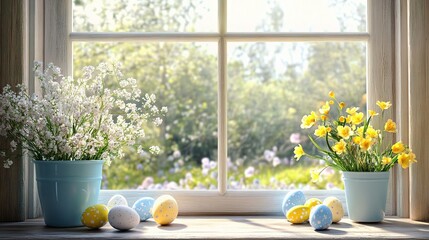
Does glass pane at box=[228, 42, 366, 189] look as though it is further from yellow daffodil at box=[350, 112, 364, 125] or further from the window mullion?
yellow daffodil at box=[350, 112, 364, 125]

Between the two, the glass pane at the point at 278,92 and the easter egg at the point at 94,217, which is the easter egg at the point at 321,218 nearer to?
the easter egg at the point at 94,217

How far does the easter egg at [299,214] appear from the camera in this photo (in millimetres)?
2334

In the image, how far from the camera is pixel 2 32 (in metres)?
2.46

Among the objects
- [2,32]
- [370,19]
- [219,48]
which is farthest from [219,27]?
[2,32]

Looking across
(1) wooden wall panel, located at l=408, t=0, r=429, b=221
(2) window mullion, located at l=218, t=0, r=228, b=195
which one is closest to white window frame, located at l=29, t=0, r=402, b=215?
(2) window mullion, located at l=218, t=0, r=228, b=195

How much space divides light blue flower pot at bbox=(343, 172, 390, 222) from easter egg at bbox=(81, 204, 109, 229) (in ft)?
2.72

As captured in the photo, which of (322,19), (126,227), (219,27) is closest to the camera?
(126,227)

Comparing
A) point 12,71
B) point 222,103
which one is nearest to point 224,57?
point 222,103

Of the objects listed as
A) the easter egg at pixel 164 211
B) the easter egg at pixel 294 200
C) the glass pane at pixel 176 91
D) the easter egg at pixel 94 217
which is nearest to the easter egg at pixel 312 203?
the easter egg at pixel 294 200

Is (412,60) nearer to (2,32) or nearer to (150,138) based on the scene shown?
(2,32)

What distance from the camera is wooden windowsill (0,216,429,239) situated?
2.08 meters

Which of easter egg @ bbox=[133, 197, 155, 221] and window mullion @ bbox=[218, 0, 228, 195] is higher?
window mullion @ bbox=[218, 0, 228, 195]

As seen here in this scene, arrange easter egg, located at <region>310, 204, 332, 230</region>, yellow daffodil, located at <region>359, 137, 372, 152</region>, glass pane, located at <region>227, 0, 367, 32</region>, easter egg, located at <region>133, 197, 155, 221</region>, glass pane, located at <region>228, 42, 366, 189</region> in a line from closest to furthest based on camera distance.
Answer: easter egg, located at <region>310, 204, 332, 230</region> → yellow daffodil, located at <region>359, 137, 372, 152</region> → easter egg, located at <region>133, 197, 155, 221</region> → glass pane, located at <region>227, 0, 367, 32</region> → glass pane, located at <region>228, 42, 366, 189</region>

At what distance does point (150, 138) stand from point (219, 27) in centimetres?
320
